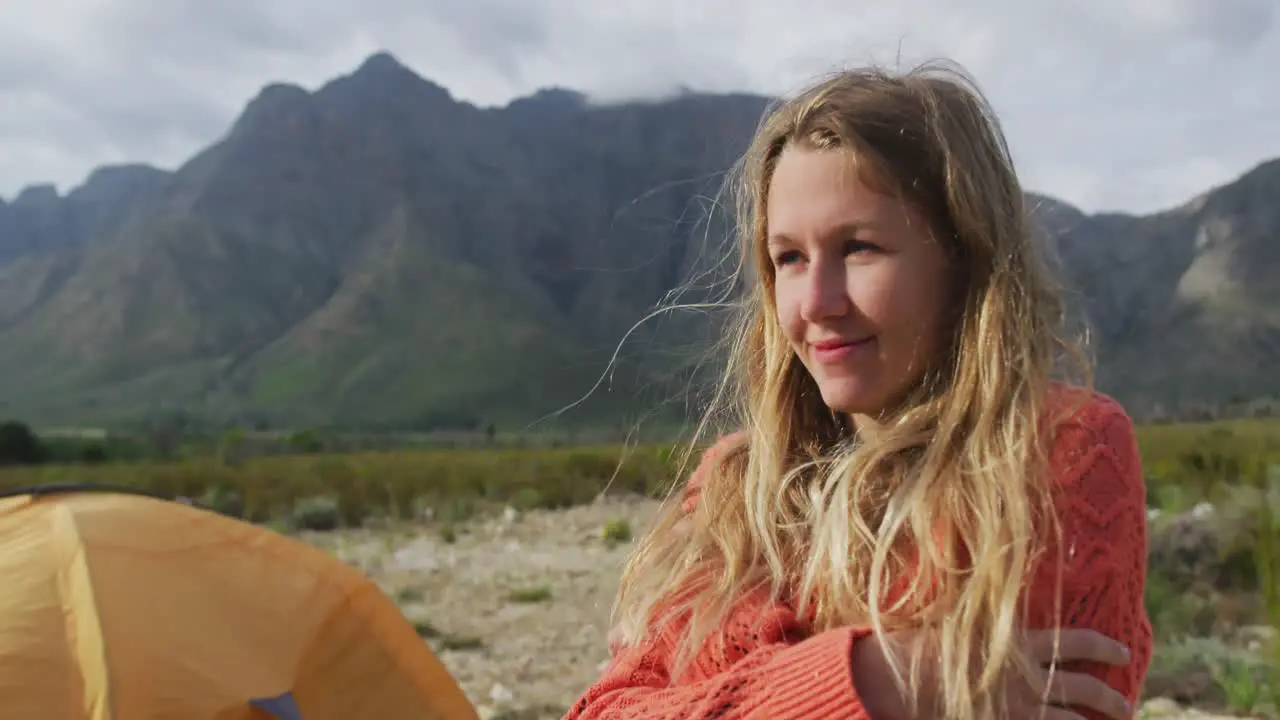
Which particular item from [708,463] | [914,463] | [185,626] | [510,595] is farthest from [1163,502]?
[914,463]

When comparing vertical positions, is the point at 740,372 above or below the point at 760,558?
above

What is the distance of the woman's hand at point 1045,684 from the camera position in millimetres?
1498

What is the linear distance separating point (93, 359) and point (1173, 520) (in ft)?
337

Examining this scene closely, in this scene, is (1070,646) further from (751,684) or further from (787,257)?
(787,257)

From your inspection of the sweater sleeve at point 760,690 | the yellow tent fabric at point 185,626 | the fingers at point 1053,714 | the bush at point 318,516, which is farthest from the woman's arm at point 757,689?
the bush at point 318,516

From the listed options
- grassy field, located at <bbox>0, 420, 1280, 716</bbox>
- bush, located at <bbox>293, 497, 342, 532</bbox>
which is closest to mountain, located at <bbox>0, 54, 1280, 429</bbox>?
grassy field, located at <bbox>0, 420, 1280, 716</bbox>

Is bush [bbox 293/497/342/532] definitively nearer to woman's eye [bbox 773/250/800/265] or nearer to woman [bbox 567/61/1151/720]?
woman [bbox 567/61/1151/720]

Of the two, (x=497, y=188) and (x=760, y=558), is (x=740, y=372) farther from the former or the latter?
(x=497, y=188)

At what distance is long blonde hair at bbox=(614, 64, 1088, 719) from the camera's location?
158 cm

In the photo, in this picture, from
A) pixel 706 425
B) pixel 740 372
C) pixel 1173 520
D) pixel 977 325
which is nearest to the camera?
pixel 977 325

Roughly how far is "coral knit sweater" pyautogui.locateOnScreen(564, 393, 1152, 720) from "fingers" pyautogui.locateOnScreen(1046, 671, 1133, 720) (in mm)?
35

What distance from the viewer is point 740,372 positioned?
93.4 inches

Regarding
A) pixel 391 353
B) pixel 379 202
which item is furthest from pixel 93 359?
pixel 379 202

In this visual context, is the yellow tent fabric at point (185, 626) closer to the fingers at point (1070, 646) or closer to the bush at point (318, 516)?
the fingers at point (1070, 646)
